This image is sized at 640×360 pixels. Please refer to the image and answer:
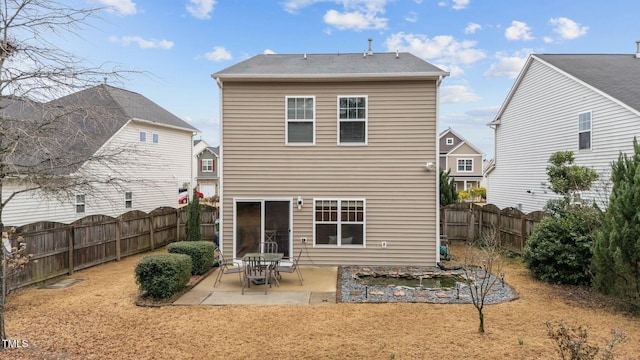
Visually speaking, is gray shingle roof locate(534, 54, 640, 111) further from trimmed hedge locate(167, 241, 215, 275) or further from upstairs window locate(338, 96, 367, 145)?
trimmed hedge locate(167, 241, 215, 275)

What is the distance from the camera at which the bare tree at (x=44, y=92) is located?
13.7ft

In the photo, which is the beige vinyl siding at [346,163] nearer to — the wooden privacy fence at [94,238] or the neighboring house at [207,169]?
the wooden privacy fence at [94,238]

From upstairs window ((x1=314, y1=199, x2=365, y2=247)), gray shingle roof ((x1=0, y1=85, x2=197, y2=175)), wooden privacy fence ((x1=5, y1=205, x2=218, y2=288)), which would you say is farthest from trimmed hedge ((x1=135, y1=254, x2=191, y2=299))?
upstairs window ((x1=314, y1=199, x2=365, y2=247))

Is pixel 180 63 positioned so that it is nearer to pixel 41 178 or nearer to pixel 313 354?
pixel 41 178

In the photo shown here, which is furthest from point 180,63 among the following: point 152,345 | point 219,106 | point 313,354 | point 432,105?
point 313,354

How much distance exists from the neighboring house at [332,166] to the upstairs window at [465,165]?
2995 centimetres

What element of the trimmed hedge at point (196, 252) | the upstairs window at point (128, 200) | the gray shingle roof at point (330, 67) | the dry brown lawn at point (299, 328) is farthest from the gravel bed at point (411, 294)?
the upstairs window at point (128, 200)

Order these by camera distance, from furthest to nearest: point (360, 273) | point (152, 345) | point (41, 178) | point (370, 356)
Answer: point (360, 273), point (152, 345), point (370, 356), point (41, 178)

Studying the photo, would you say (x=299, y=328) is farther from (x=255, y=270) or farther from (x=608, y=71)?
(x=608, y=71)

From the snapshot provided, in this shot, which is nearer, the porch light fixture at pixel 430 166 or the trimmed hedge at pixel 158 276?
the trimmed hedge at pixel 158 276

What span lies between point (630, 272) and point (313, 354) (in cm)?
587

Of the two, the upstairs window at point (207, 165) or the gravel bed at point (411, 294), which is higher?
→ the upstairs window at point (207, 165)

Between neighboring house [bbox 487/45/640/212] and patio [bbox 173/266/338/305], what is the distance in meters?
7.82

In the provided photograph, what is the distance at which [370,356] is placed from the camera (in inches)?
180
